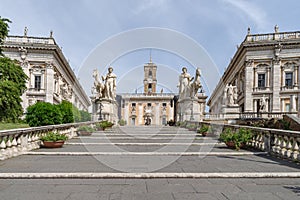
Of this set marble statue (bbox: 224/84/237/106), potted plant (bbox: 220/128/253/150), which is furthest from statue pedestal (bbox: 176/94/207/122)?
potted plant (bbox: 220/128/253/150)

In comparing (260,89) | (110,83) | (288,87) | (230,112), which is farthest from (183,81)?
(288,87)

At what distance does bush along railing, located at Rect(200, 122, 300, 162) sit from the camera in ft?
22.3

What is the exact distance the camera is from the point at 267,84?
140 ft

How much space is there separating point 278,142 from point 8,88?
20.4m

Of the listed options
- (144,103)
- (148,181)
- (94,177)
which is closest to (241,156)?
(148,181)

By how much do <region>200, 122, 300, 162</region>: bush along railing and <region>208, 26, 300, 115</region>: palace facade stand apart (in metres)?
32.1

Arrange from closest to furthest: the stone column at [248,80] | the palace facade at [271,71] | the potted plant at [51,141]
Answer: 1. the potted plant at [51,141]
2. the palace facade at [271,71]
3. the stone column at [248,80]

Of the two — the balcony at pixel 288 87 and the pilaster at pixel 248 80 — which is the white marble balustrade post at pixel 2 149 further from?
the balcony at pixel 288 87

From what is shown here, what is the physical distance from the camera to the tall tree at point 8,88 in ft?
66.8

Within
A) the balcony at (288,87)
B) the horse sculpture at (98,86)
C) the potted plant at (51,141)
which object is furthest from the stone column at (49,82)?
the balcony at (288,87)

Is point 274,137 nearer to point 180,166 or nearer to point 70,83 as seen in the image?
point 180,166

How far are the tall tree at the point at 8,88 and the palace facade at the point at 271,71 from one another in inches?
1161

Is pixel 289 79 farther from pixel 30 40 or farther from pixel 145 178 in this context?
pixel 30 40

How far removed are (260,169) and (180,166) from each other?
1.83m
